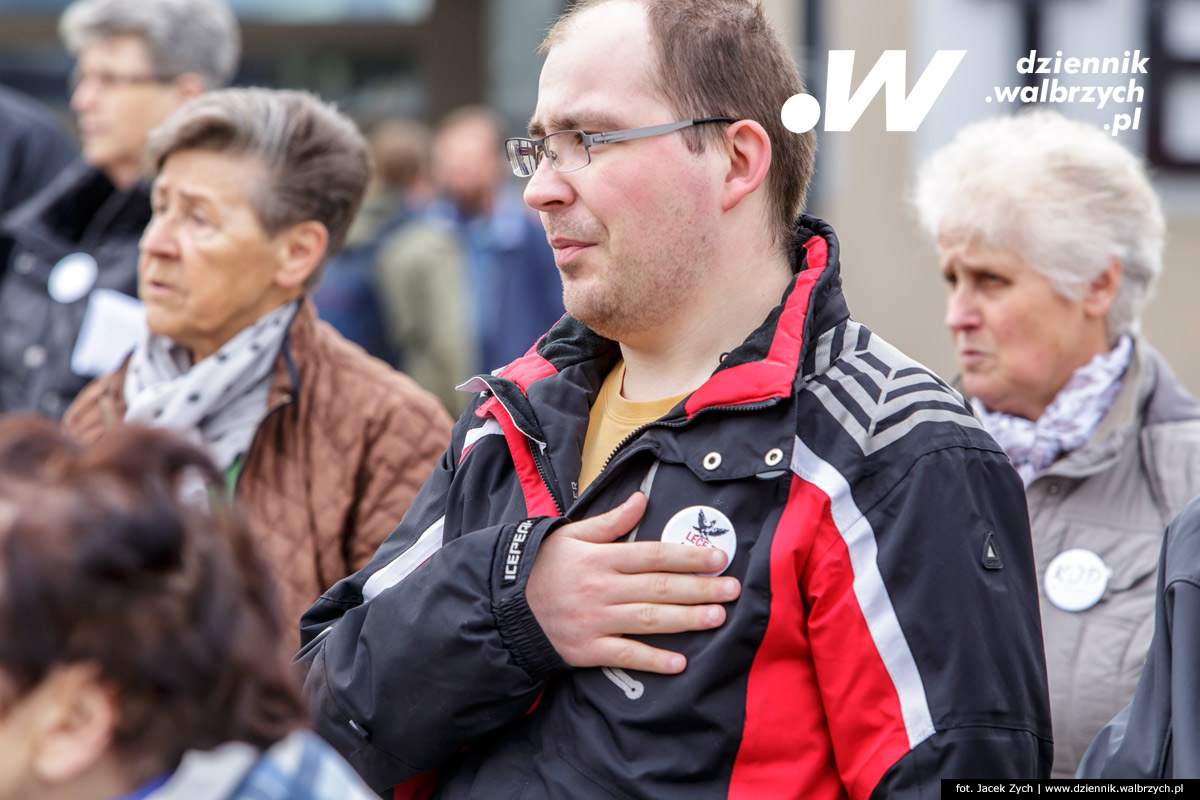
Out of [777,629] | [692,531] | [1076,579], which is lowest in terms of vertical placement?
[1076,579]

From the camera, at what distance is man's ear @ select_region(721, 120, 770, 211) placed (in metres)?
2.16

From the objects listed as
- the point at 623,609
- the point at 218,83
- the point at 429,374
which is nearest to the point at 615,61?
the point at 623,609

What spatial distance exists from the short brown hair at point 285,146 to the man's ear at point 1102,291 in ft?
Answer: 5.68

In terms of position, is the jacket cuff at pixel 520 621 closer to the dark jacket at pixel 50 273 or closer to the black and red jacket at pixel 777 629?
the black and red jacket at pixel 777 629

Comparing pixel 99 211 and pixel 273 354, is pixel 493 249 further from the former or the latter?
pixel 273 354

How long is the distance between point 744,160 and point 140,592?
1.23 metres

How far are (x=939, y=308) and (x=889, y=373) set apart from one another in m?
5.16

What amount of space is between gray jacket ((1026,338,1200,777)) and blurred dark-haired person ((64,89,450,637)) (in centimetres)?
135

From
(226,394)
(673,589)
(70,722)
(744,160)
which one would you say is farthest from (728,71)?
(226,394)

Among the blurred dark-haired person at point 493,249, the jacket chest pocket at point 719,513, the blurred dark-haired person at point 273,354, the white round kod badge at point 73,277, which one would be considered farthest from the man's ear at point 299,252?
the blurred dark-haired person at point 493,249

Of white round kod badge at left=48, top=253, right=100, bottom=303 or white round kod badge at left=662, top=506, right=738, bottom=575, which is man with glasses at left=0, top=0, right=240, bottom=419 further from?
white round kod badge at left=662, top=506, right=738, bottom=575

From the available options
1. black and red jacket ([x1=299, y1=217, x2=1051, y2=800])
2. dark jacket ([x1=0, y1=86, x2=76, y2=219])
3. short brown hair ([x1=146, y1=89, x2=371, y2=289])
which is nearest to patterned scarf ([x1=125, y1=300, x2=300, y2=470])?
short brown hair ([x1=146, y1=89, x2=371, y2=289])

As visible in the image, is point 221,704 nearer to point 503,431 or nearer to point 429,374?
point 503,431

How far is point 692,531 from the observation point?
1.95 m
